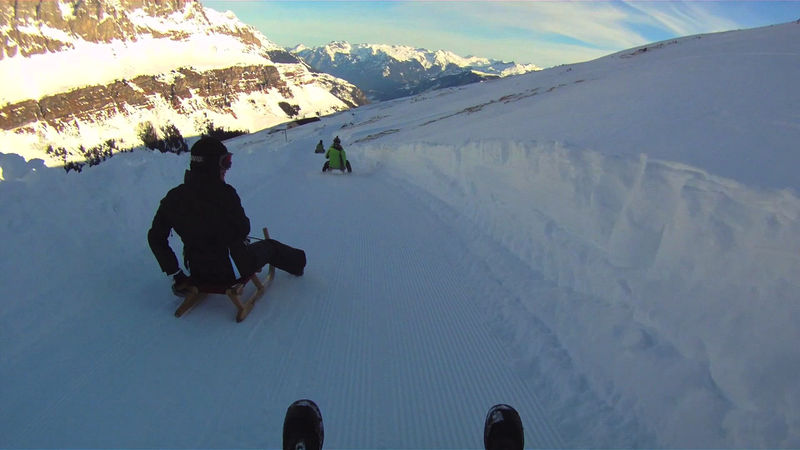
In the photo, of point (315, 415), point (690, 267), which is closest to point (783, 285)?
point (690, 267)

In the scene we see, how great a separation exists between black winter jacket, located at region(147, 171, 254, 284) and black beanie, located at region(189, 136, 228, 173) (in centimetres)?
7

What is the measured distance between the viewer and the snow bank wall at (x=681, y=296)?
261 centimetres

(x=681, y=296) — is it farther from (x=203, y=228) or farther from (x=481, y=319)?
(x=203, y=228)

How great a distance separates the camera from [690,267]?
341 cm

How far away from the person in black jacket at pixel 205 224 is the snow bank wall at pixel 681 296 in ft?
10.8

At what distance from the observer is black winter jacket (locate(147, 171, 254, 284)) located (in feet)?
12.0

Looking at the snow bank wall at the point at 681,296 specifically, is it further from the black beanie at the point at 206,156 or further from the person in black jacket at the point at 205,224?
the black beanie at the point at 206,156

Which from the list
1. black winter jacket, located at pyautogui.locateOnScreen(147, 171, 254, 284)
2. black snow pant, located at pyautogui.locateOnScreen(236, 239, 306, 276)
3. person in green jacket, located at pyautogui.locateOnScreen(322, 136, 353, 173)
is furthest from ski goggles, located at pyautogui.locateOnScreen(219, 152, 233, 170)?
person in green jacket, located at pyautogui.locateOnScreen(322, 136, 353, 173)

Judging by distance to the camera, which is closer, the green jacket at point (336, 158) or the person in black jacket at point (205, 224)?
the person in black jacket at point (205, 224)

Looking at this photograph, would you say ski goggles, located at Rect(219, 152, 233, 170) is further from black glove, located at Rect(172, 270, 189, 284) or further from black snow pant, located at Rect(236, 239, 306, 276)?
black glove, located at Rect(172, 270, 189, 284)

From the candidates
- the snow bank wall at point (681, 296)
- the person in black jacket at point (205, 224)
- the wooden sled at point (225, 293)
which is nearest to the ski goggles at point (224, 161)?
the person in black jacket at point (205, 224)

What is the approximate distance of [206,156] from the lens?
3.62 m

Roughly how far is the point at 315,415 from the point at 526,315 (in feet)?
8.84

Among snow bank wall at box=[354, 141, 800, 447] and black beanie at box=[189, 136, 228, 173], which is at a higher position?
black beanie at box=[189, 136, 228, 173]
